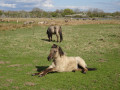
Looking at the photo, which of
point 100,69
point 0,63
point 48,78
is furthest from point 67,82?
point 0,63

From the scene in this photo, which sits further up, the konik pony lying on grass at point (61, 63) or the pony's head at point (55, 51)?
the pony's head at point (55, 51)

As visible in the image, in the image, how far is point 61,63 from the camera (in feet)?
24.7

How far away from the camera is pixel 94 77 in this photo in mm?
7172

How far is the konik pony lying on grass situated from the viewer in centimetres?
727

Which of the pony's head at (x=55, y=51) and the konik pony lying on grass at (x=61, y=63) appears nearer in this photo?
the pony's head at (x=55, y=51)

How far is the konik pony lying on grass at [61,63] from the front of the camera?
7271 mm

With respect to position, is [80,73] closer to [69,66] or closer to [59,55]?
[69,66]

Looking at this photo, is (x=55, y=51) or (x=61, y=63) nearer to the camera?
(x=55, y=51)

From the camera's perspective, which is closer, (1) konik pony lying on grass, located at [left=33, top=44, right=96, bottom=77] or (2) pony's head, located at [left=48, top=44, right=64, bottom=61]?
(2) pony's head, located at [left=48, top=44, right=64, bottom=61]

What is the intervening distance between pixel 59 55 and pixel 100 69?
2.52 meters

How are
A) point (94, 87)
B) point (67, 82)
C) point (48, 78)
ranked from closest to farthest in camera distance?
1. point (94, 87)
2. point (67, 82)
3. point (48, 78)

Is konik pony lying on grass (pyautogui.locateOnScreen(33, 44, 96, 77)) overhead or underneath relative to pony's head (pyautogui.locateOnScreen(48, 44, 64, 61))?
underneath

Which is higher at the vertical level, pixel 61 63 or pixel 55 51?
pixel 55 51

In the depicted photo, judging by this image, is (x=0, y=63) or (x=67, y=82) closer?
(x=67, y=82)
